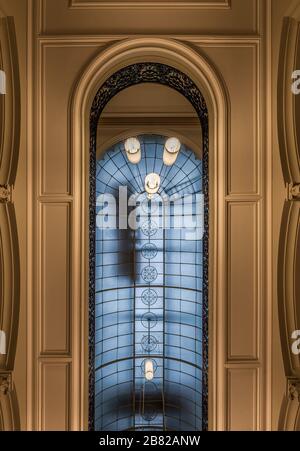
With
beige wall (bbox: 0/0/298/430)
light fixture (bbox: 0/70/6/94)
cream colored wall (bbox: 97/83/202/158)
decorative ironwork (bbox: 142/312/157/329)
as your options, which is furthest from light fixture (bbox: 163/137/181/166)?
decorative ironwork (bbox: 142/312/157/329)

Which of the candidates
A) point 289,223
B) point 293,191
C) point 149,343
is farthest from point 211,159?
point 149,343

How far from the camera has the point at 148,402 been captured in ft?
30.6

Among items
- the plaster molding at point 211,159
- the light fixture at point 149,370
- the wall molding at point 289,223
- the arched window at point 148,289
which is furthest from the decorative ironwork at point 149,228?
the wall molding at point 289,223

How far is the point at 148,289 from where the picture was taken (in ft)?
30.9

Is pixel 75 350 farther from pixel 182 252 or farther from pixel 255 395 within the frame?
pixel 182 252

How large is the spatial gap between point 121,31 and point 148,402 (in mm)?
8470

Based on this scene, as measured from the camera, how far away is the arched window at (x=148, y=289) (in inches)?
350

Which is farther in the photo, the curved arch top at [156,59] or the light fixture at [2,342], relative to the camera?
the curved arch top at [156,59]

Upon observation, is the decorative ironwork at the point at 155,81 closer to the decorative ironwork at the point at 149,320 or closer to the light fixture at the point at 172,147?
the light fixture at the point at 172,147

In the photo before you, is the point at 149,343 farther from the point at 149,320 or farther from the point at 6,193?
the point at 6,193

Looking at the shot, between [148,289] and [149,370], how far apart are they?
6.43 ft

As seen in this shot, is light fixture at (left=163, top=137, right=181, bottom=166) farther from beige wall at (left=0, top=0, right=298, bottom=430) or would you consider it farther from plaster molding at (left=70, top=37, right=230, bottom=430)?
beige wall at (left=0, top=0, right=298, bottom=430)

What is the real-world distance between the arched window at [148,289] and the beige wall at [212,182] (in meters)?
3.73

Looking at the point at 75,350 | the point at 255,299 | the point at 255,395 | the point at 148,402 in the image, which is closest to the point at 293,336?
the point at 255,299
